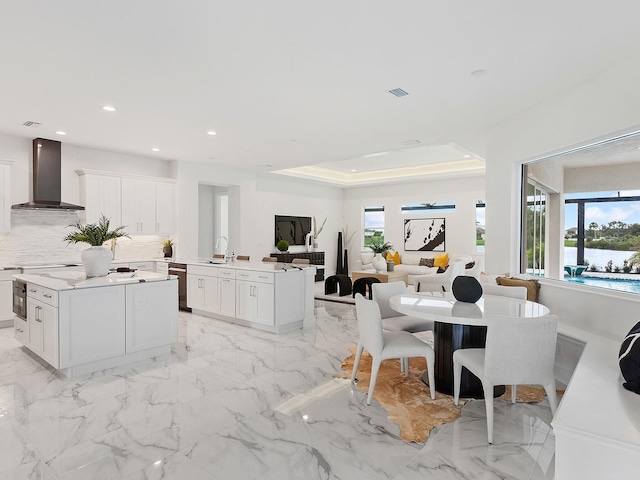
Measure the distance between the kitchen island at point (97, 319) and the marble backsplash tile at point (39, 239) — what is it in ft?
6.81

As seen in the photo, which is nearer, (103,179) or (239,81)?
(239,81)

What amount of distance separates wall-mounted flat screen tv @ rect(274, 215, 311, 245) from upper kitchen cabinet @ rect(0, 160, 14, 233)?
5435mm

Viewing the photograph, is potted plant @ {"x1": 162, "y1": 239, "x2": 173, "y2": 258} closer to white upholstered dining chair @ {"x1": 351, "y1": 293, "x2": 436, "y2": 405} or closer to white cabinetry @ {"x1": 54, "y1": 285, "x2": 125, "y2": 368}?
white cabinetry @ {"x1": 54, "y1": 285, "x2": 125, "y2": 368}

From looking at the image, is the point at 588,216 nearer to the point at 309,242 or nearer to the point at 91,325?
the point at 91,325

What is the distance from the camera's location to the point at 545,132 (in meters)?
4.08

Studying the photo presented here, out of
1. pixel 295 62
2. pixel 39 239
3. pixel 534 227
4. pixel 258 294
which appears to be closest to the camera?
pixel 295 62

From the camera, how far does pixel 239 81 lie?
363 cm

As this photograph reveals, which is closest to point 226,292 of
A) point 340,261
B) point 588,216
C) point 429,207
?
point 588,216

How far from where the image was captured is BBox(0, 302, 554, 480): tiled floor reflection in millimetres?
2145

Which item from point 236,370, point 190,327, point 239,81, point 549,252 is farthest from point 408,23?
point 190,327

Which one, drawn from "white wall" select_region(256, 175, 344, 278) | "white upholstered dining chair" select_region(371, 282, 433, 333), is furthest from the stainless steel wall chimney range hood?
"white upholstered dining chair" select_region(371, 282, 433, 333)

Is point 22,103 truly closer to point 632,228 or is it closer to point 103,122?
point 103,122

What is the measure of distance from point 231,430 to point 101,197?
5.23 meters

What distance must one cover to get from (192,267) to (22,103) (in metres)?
2.96
